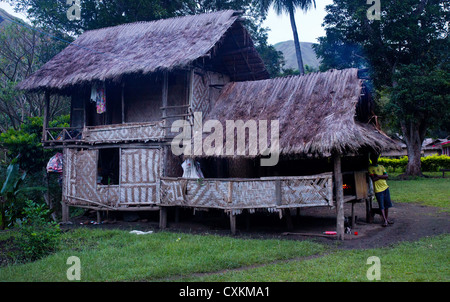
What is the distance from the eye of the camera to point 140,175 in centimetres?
Answer: 1152

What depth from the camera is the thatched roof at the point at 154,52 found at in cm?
1148

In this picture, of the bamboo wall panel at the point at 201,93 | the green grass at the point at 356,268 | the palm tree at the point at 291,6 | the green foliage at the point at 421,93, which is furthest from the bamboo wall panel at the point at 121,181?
the green foliage at the point at 421,93

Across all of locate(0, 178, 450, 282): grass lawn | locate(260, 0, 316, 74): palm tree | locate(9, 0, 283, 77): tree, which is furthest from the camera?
locate(260, 0, 316, 74): palm tree

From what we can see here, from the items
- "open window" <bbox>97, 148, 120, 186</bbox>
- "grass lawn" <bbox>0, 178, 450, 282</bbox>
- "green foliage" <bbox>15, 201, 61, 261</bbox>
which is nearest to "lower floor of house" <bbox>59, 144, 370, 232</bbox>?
"open window" <bbox>97, 148, 120, 186</bbox>

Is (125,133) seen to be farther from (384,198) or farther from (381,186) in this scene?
(384,198)

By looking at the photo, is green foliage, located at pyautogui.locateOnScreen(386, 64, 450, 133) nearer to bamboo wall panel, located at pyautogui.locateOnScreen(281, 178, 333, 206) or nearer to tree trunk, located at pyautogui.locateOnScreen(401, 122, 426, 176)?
tree trunk, located at pyautogui.locateOnScreen(401, 122, 426, 176)

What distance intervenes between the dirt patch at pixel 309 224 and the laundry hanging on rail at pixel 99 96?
12.1ft

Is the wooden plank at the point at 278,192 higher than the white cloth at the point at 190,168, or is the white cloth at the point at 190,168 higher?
the white cloth at the point at 190,168

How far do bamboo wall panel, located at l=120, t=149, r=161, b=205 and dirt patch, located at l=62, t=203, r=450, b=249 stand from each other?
87cm

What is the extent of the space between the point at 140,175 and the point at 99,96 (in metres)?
3.23

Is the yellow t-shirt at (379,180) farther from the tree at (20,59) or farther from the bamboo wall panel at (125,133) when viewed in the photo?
the tree at (20,59)

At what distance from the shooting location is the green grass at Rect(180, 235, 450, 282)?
5676 mm

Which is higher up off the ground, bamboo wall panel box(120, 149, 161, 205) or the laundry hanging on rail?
the laundry hanging on rail
